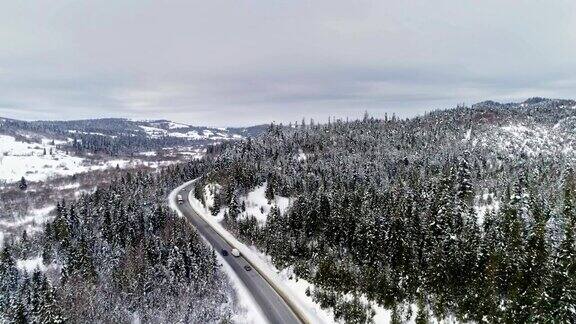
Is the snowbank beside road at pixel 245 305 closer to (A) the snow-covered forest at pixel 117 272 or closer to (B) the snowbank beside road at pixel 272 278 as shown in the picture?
(A) the snow-covered forest at pixel 117 272

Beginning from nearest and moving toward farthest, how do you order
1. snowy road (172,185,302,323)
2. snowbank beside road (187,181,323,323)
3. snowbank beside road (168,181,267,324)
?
1. snowbank beside road (187,181,323,323)
2. snowy road (172,185,302,323)
3. snowbank beside road (168,181,267,324)

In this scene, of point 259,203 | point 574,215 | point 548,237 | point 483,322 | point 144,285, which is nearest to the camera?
point 483,322

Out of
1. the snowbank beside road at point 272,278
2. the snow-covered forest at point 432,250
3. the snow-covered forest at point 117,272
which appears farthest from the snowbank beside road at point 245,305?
the snow-covered forest at point 432,250

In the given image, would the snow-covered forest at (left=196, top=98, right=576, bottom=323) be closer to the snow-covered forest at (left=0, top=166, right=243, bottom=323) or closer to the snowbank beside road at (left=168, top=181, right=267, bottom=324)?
the snowbank beside road at (left=168, top=181, right=267, bottom=324)

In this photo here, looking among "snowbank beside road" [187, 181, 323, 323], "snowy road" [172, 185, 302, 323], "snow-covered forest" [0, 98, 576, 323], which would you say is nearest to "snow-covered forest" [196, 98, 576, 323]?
"snow-covered forest" [0, 98, 576, 323]

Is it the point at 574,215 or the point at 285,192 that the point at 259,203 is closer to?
the point at 285,192

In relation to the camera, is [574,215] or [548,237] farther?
[548,237]

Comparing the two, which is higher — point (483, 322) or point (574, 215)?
point (574, 215)

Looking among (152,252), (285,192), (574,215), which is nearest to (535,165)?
(285,192)
